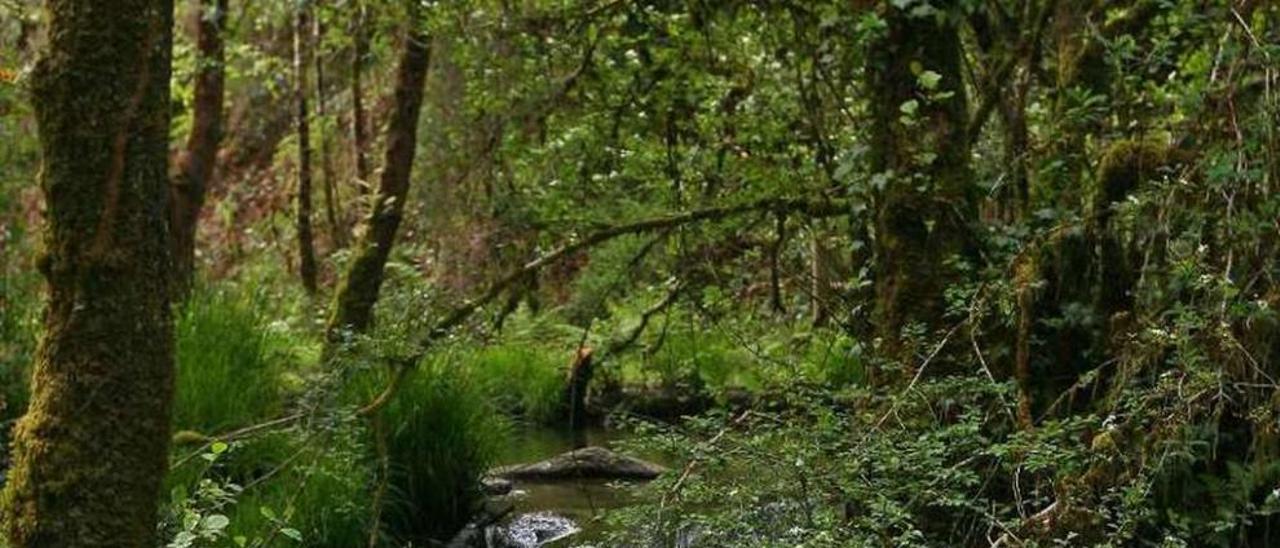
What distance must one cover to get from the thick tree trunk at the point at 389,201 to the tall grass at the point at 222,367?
38 centimetres

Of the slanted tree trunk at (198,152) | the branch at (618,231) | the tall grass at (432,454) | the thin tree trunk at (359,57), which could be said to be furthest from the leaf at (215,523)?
the slanted tree trunk at (198,152)

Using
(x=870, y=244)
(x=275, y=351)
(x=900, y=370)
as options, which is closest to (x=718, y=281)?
(x=870, y=244)

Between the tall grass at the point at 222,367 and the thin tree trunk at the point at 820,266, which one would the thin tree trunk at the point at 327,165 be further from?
the thin tree trunk at the point at 820,266

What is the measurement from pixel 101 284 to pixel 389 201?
5290 millimetres

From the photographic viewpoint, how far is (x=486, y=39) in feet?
23.7

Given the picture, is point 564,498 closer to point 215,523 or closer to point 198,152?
point 215,523

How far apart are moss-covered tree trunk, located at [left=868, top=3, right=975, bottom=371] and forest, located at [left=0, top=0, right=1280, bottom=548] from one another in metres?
0.01

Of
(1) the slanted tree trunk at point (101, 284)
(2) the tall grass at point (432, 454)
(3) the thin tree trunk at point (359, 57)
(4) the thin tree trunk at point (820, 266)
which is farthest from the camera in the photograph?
(3) the thin tree trunk at point (359, 57)

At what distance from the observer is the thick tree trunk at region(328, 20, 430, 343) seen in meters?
8.44

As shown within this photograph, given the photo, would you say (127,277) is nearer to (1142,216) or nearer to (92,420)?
(92,420)

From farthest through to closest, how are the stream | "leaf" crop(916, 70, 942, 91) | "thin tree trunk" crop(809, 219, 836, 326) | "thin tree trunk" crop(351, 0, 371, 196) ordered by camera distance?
"thin tree trunk" crop(351, 0, 371, 196)
the stream
"thin tree trunk" crop(809, 219, 836, 326)
"leaf" crop(916, 70, 942, 91)

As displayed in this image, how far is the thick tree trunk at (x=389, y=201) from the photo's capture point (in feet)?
27.7

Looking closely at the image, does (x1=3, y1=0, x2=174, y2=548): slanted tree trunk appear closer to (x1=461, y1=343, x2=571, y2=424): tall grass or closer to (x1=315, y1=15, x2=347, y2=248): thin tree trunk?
(x1=461, y1=343, x2=571, y2=424): tall grass

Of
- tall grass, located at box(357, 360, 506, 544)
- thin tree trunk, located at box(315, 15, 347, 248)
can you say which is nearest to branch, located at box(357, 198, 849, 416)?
tall grass, located at box(357, 360, 506, 544)
